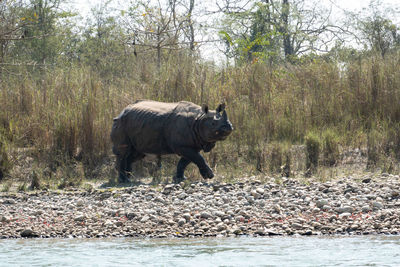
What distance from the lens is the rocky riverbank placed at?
668 centimetres

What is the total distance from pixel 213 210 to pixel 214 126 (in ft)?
7.48

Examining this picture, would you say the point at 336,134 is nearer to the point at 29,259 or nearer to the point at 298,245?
the point at 298,245

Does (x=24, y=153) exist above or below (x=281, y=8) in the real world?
below

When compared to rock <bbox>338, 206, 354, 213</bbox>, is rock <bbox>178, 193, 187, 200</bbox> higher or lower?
higher

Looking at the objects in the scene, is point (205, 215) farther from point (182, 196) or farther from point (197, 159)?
point (197, 159)

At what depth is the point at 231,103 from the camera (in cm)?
1197

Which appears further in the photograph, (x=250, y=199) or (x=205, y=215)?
(x=250, y=199)

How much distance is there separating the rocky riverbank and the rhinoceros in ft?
2.71

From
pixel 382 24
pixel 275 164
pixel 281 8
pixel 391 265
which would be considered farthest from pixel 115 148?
pixel 281 8

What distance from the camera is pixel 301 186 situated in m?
8.60

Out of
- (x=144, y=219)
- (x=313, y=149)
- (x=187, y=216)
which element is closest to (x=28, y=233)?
(x=144, y=219)

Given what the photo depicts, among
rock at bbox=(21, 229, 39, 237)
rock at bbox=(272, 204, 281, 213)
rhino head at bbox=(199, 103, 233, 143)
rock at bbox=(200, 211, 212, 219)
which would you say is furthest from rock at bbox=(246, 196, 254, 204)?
rock at bbox=(21, 229, 39, 237)

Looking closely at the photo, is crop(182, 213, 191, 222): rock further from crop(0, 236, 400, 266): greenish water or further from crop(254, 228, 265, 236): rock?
crop(254, 228, 265, 236): rock

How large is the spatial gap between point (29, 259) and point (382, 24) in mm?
21836
